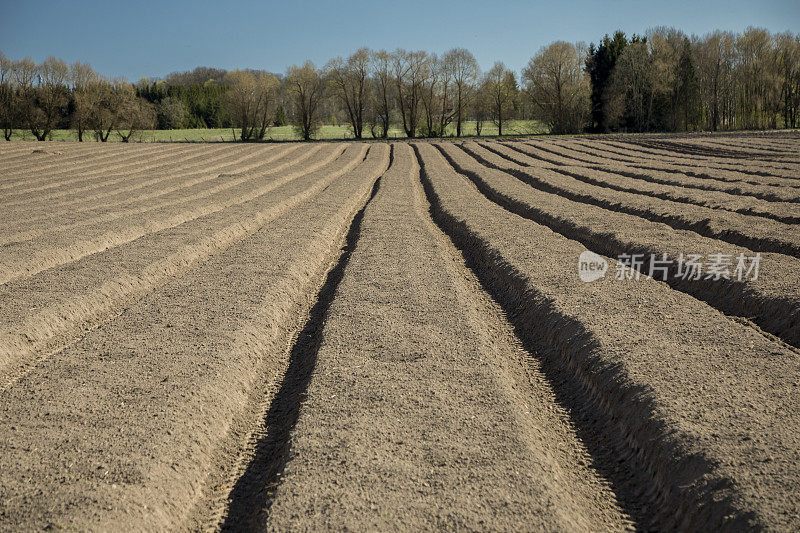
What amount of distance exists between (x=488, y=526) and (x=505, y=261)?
792cm

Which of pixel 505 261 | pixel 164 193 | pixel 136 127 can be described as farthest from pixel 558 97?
pixel 505 261

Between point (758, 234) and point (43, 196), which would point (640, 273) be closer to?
point (758, 234)

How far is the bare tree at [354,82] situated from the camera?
7556cm

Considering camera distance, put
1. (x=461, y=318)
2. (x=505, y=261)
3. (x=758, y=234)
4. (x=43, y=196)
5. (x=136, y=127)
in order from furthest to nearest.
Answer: (x=136, y=127) < (x=43, y=196) < (x=758, y=234) < (x=505, y=261) < (x=461, y=318)

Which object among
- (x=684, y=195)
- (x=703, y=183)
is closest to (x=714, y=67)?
(x=703, y=183)

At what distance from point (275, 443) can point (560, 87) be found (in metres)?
73.6

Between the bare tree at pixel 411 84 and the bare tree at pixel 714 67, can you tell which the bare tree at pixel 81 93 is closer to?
the bare tree at pixel 411 84

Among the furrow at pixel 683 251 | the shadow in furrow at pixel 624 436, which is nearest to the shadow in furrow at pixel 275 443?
the shadow in furrow at pixel 624 436

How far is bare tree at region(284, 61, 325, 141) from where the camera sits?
2894 inches

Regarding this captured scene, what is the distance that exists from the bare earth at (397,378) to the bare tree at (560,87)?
59.7 meters

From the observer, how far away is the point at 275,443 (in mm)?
5992

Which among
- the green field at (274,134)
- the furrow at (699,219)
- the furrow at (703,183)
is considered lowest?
the furrow at (699,219)

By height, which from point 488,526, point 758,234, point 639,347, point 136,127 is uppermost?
point 136,127

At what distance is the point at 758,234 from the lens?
12.8 meters
